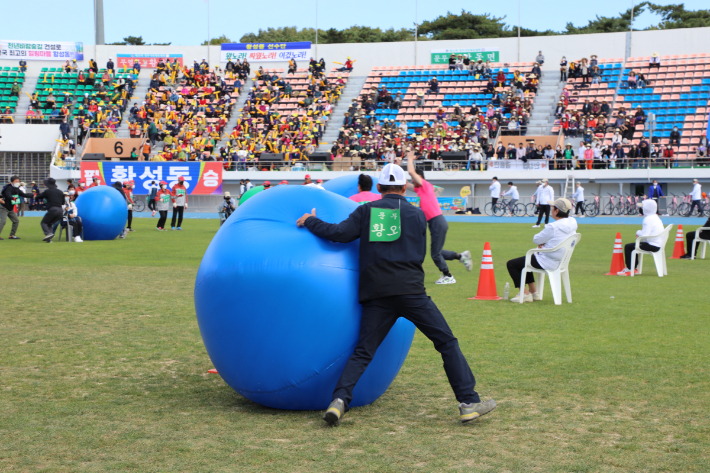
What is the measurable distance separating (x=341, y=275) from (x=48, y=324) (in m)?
4.44

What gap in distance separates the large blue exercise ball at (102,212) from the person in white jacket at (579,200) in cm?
1905

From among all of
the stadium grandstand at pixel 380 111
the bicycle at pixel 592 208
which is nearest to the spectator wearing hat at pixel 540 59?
the stadium grandstand at pixel 380 111

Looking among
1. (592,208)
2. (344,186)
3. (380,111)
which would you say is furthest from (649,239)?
(380,111)

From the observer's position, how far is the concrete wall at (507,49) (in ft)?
144

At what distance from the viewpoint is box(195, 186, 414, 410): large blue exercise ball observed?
465 cm

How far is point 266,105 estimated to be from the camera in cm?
4484

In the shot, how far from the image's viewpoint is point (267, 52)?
162ft

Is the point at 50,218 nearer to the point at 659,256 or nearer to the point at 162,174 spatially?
the point at 659,256

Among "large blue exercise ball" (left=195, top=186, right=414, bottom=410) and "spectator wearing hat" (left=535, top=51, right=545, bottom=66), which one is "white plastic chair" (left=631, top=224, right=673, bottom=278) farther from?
"spectator wearing hat" (left=535, top=51, right=545, bottom=66)

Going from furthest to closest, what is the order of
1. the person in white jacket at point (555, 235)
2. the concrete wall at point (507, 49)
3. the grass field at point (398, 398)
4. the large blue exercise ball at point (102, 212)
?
the concrete wall at point (507, 49) < the large blue exercise ball at point (102, 212) < the person in white jacket at point (555, 235) < the grass field at point (398, 398)

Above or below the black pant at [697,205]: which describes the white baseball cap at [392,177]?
above

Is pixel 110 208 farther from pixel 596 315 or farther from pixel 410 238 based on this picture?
pixel 410 238

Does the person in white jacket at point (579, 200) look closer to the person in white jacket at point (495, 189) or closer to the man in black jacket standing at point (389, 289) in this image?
the person in white jacket at point (495, 189)

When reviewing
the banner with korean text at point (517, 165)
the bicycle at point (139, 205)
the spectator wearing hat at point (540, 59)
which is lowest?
the bicycle at point (139, 205)
